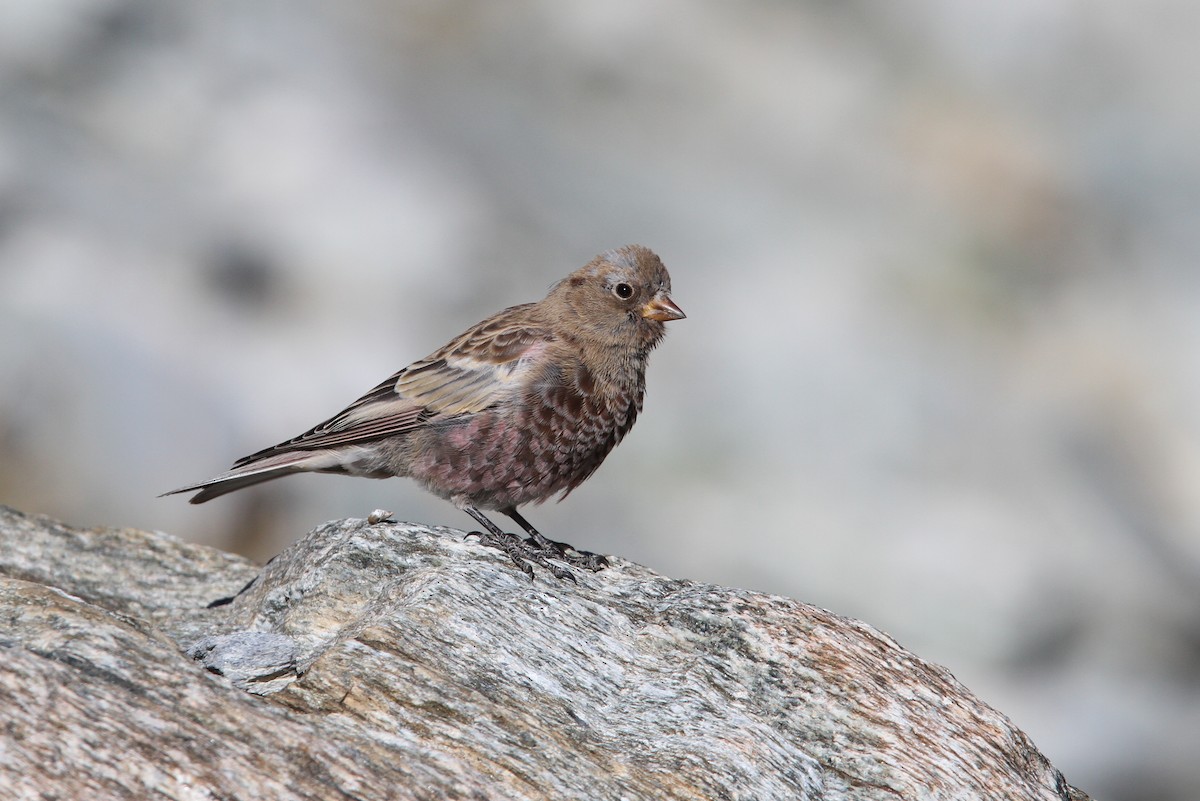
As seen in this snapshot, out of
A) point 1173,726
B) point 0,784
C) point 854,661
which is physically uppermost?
point 1173,726

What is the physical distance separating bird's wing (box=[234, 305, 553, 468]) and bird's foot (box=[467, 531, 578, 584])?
1068 mm

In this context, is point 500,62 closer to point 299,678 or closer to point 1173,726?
point 1173,726

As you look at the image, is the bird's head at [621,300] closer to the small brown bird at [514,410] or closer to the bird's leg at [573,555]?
the small brown bird at [514,410]

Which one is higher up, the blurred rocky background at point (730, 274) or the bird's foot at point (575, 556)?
the blurred rocky background at point (730, 274)

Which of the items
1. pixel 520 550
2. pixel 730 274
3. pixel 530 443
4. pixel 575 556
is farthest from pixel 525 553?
pixel 730 274

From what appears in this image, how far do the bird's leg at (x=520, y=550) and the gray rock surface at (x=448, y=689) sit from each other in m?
0.08

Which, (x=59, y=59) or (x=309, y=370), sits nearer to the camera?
(x=309, y=370)

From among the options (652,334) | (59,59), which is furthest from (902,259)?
(59,59)

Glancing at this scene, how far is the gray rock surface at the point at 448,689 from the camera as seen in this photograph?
14.5ft

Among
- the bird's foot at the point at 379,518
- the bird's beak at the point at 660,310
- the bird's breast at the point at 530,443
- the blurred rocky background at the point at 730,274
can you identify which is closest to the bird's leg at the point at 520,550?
the bird's breast at the point at 530,443

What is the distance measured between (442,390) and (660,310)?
1.58 m

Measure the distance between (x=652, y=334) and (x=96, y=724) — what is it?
213 inches

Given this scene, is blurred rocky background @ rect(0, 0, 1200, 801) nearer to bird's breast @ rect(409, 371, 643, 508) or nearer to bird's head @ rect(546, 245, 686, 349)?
bird's head @ rect(546, 245, 686, 349)

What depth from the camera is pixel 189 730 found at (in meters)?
4.45
